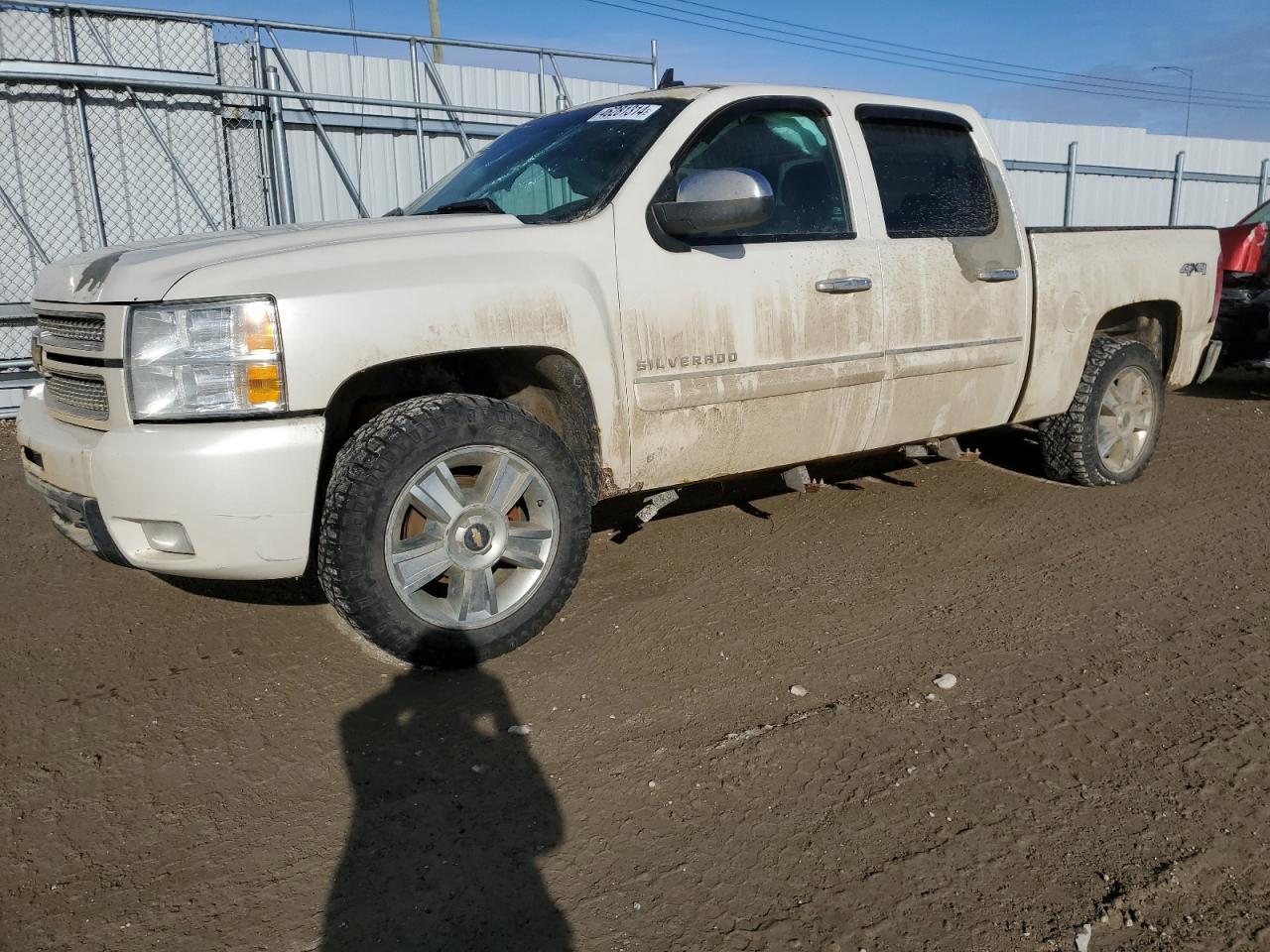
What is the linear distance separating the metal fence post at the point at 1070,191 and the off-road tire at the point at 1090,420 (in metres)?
9.49

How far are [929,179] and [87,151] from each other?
7.01 meters

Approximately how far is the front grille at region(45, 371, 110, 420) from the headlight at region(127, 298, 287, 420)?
9.1 inches

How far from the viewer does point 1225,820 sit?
2486 millimetres

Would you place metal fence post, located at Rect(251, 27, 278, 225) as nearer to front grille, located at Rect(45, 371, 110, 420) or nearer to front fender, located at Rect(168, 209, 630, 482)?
front grille, located at Rect(45, 371, 110, 420)

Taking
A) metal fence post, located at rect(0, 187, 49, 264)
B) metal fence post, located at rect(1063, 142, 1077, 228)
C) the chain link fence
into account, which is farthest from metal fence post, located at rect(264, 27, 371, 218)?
metal fence post, located at rect(1063, 142, 1077, 228)

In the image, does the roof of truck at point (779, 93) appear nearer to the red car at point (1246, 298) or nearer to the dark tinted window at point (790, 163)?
the dark tinted window at point (790, 163)

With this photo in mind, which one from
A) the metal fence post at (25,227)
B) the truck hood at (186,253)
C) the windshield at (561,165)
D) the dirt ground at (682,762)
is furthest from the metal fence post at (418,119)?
the truck hood at (186,253)

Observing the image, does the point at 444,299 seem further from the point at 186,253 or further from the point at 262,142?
the point at 262,142

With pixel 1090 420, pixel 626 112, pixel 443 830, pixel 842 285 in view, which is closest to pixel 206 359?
pixel 443 830

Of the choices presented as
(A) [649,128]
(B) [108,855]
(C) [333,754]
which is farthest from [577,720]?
(A) [649,128]

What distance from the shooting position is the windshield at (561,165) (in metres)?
3.74

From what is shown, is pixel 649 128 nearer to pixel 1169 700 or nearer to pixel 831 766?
pixel 831 766

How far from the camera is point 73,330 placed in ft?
10.9

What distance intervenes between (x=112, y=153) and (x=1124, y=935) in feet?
31.4
